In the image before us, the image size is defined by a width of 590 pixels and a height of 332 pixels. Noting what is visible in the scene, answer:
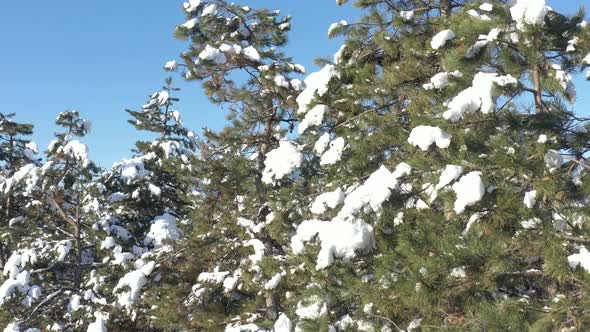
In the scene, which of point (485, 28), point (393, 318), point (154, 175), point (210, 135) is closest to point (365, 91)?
point (485, 28)

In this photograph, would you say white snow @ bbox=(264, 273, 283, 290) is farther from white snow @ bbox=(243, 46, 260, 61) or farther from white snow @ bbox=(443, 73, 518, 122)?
white snow @ bbox=(443, 73, 518, 122)

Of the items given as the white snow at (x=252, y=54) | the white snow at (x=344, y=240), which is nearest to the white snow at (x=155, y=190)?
the white snow at (x=252, y=54)

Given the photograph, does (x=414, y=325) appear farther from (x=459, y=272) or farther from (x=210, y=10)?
(x=210, y=10)

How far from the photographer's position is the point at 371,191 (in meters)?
4.39

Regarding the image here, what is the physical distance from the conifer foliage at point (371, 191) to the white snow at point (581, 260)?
0.02 metres

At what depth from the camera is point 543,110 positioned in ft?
15.3

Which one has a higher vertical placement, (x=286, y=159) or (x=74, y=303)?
(x=286, y=159)

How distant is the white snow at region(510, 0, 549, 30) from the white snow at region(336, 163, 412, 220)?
170 centimetres

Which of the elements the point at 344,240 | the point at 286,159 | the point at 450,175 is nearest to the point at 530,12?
the point at 450,175

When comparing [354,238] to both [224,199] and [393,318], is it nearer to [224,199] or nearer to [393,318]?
[393,318]

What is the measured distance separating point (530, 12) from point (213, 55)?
278 inches

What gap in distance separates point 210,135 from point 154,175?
767 cm

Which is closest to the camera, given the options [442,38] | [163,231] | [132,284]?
[442,38]

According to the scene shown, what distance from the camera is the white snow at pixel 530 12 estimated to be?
3799mm
